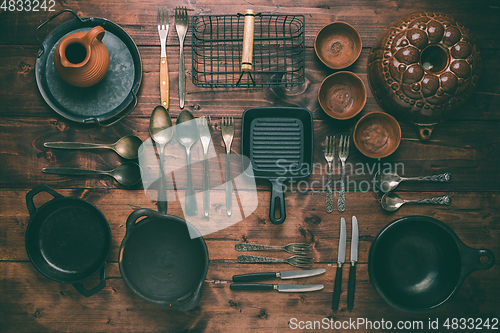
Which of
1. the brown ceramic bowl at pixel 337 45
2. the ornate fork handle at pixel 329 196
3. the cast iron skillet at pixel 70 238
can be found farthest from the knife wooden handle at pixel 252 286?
the brown ceramic bowl at pixel 337 45

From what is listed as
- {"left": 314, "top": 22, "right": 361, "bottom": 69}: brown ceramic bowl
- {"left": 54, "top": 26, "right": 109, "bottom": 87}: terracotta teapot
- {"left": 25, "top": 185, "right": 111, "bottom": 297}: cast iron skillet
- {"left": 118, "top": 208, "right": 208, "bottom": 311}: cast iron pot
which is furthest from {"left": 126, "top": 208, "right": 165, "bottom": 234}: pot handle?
{"left": 314, "top": 22, "right": 361, "bottom": 69}: brown ceramic bowl

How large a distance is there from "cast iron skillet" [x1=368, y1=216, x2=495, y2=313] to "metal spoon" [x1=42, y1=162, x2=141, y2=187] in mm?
899

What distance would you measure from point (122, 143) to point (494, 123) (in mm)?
1420

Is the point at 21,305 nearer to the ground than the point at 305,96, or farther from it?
nearer to the ground

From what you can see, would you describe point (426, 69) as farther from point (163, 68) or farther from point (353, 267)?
point (163, 68)

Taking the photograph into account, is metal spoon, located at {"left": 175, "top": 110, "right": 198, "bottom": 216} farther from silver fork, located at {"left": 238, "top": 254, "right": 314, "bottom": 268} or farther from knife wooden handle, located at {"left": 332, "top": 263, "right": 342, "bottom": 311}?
knife wooden handle, located at {"left": 332, "top": 263, "right": 342, "bottom": 311}

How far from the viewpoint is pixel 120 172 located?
3.44ft

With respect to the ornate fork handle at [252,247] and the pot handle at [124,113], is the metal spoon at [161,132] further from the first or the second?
the ornate fork handle at [252,247]

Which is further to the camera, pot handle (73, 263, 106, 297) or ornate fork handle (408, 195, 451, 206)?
ornate fork handle (408, 195, 451, 206)

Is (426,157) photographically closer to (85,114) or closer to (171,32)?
(171,32)

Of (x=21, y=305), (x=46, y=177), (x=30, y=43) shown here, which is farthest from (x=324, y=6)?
(x=21, y=305)

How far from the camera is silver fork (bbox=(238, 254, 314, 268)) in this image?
1.04m

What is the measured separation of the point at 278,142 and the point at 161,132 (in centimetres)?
44

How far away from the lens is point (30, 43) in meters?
1.08
